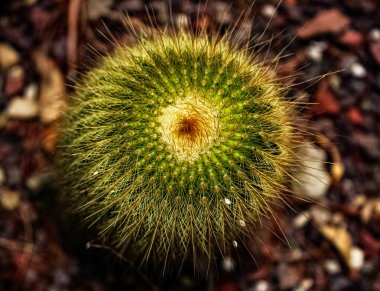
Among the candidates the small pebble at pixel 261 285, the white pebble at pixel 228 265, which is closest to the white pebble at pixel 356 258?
the small pebble at pixel 261 285

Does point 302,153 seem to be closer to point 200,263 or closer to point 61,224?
point 200,263

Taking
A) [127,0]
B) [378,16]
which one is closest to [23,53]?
[127,0]

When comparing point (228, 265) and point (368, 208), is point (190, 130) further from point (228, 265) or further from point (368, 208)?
point (368, 208)

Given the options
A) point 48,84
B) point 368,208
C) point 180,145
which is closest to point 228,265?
point 368,208

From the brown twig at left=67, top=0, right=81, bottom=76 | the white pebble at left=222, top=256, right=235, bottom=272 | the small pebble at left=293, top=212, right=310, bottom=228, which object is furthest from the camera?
the brown twig at left=67, top=0, right=81, bottom=76

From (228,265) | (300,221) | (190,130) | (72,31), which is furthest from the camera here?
(72,31)

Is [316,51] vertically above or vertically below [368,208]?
above

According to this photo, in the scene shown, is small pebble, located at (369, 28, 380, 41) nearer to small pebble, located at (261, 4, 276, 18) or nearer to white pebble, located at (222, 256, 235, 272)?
small pebble, located at (261, 4, 276, 18)

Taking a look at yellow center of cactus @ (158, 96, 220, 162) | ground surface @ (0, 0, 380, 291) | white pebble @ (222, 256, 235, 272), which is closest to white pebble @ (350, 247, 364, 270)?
ground surface @ (0, 0, 380, 291)
